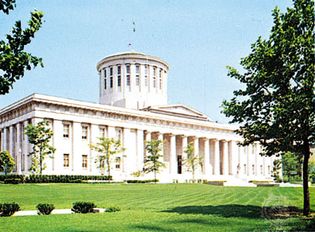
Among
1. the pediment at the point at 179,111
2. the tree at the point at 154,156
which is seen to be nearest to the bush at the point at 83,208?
the tree at the point at 154,156

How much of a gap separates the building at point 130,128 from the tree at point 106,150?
4.36ft

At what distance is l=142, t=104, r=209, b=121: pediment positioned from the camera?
71.5 m

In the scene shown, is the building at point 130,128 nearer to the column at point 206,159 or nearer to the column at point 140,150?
the column at point 206,159

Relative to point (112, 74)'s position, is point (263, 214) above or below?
below

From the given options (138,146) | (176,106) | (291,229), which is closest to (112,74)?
(176,106)

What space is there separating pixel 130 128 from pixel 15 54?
56577 millimetres

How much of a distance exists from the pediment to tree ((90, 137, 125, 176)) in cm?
1511

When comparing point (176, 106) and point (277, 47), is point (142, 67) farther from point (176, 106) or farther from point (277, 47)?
point (277, 47)

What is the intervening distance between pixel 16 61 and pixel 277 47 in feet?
38.9

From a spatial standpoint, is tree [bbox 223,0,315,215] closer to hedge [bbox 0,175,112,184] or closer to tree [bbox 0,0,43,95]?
tree [bbox 0,0,43,95]

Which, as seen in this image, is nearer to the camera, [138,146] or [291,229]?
[291,229]

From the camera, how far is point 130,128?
6419cm

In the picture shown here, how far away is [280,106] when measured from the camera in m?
16.8

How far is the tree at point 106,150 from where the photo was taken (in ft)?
179
